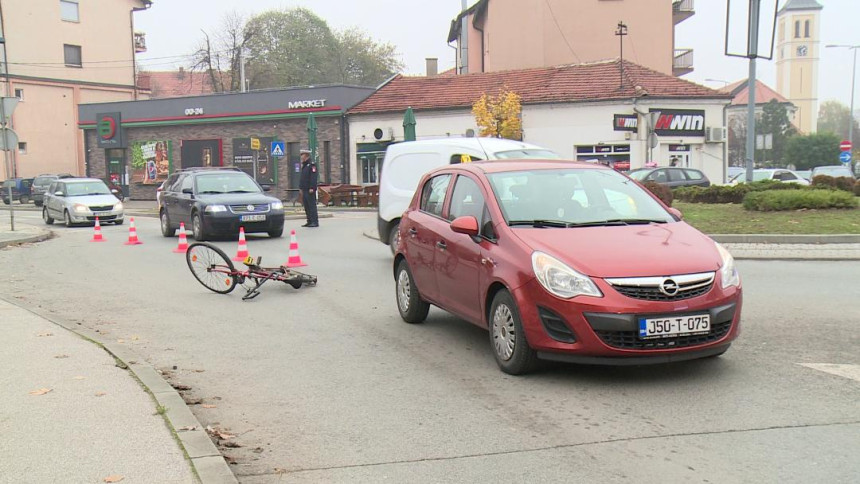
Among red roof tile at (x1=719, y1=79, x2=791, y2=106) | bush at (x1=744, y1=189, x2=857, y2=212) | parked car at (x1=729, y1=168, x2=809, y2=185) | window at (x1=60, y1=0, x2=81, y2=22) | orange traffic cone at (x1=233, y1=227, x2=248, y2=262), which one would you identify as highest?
window at (x1=60, y1=0, x2=81, y2=22)

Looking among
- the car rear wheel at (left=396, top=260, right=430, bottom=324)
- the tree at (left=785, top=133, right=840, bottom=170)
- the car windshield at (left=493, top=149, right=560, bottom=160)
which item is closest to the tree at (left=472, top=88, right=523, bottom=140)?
the car windshield at (left=493, top=149, right=560, bottom=160)

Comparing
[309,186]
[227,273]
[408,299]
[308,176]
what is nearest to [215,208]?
[308,176]

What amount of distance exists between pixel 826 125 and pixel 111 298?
6324 inches

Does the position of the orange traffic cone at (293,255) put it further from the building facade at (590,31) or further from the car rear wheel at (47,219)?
the building facade at (590,31)

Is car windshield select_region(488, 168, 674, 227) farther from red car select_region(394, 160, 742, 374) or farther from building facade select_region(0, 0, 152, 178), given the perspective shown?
building facade select_region(0, 0, 152, 178)

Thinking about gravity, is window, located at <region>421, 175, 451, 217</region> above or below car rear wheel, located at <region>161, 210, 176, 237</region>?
above

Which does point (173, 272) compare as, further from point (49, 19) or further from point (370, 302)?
point (49, 19)

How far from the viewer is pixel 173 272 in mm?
13164

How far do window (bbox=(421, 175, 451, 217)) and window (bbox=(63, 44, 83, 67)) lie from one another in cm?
5758

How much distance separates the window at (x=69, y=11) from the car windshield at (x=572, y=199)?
59907mm

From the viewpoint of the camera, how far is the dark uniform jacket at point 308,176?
70.5ft

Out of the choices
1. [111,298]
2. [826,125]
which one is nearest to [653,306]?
[111,298]

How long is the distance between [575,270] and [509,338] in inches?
32.4

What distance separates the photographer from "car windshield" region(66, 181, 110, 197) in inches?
1014
